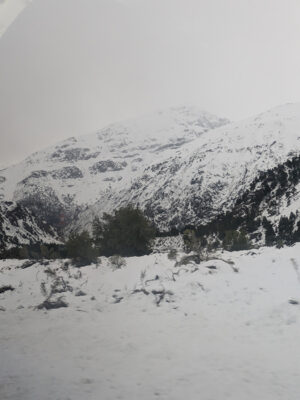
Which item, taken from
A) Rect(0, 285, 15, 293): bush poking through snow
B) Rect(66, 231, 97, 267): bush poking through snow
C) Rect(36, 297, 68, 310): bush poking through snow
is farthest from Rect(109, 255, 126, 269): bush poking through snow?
Rect(36, 297, 68, 310): bush poking through snow

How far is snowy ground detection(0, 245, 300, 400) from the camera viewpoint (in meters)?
10.8

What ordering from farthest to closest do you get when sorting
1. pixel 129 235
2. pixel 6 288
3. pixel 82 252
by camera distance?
pixel 129 235, pixel 82 252, pixel 6 288

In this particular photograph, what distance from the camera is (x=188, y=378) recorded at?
11.2m

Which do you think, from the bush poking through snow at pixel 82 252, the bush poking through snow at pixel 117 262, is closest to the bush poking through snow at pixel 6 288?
the bush poking through snow at pixel 82 252

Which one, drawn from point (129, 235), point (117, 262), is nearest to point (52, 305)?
point (117, 262)

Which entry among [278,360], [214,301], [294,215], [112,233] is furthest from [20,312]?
[294,215]

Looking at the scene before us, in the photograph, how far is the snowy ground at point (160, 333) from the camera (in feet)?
35.5

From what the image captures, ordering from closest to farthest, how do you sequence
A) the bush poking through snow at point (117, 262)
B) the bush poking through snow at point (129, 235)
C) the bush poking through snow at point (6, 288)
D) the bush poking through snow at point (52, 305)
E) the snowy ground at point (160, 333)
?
the snowy ground at point (160, 333) → the bush poking through snow at point (52, 305) → the bush poking through snow at point (6, 288) → the bush poking through snow at point (117, 262) → the bush poking through snow at point (129, 235)

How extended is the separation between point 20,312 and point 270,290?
13.2 meters

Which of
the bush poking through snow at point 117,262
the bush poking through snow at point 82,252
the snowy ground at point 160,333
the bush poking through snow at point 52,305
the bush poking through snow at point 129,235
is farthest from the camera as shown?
the bush poking through snow at point 129,235

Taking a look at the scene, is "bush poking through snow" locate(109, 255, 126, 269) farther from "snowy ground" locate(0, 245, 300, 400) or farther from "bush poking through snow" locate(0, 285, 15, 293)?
"bush poking through snow" locate(0, 285, 15, 293)

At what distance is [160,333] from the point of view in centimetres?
1550

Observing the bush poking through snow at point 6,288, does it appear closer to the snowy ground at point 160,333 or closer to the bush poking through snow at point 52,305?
the snowy ground at point 160,333

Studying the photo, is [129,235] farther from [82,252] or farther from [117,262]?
[117,262]
